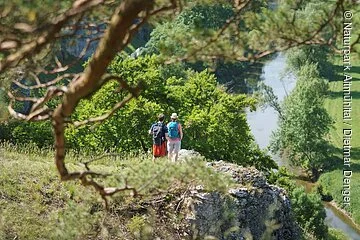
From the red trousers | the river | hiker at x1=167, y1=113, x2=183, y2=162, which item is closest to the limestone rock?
hiker at x1=167, y1=113, x2=183, y2=162

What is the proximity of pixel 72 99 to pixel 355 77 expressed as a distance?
4585cm

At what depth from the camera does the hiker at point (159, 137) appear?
12758 mm

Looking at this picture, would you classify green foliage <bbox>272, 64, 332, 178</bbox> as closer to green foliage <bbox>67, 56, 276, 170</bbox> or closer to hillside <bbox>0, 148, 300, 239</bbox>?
green foliage <bbox>67, 56, 276, 170</bbox>

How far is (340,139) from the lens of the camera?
39250 millimetres

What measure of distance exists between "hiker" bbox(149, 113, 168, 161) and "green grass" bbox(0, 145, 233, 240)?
2.75ft

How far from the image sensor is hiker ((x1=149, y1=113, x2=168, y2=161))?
12.8 meters

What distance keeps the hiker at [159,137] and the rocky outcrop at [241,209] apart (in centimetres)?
62

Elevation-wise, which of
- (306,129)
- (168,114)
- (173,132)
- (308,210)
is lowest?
(173,132)

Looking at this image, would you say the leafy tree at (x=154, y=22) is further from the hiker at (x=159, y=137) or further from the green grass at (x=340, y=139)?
the green grass at (x=340, y=139)

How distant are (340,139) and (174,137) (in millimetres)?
28949

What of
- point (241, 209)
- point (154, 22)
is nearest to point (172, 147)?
point (241, 209)

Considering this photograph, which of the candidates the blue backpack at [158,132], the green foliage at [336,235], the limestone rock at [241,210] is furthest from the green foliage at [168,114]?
the blue backpack at [158,132]

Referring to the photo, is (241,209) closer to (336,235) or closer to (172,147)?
(172,147)

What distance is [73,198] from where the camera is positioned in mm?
11672
